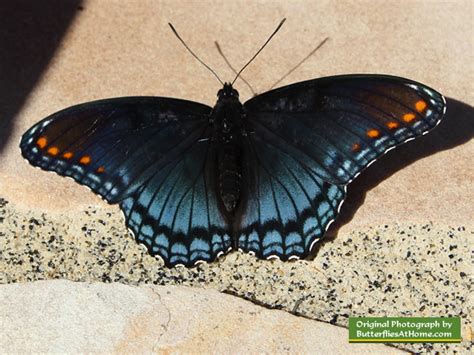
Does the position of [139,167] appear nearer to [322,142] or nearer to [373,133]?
[322,142]

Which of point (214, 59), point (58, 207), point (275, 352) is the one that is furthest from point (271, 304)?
point (214, 59)

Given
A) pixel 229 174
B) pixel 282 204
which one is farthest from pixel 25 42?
pixel 282 204

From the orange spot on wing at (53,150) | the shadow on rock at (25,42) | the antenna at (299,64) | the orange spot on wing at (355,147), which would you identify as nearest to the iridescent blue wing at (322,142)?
the orange spot on wing at (355,147)

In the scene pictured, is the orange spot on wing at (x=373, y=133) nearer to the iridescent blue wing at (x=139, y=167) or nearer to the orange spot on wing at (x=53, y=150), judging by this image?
the iridescent blue wing at (x=139, y=167)

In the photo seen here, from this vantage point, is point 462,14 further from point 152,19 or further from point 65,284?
point 65,284

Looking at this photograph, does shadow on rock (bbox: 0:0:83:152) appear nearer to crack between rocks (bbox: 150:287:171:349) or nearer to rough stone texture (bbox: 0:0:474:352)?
rough stone texture (bbox: 0:0:474:352)
